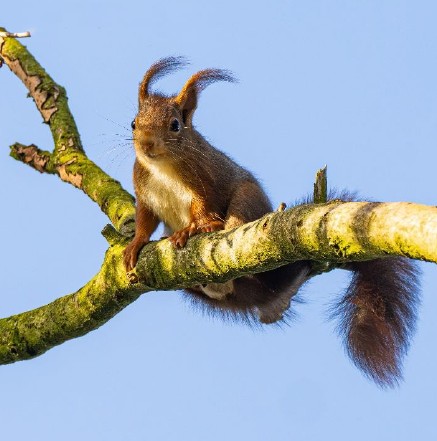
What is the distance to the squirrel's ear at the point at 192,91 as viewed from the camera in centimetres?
587

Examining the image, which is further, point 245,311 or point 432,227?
point 245,311

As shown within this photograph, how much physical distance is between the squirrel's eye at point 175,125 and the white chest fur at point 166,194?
26 centimetres

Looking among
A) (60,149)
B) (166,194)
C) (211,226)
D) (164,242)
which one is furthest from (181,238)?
(60,149)

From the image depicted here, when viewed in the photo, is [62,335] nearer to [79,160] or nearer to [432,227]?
[79,160]

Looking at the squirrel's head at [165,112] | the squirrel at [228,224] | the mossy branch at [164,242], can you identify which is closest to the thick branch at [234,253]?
the mossy branch at [164,242]

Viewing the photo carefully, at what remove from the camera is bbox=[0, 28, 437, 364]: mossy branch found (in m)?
3.16

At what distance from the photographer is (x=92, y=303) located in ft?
16.3

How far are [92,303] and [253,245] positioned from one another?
141cm

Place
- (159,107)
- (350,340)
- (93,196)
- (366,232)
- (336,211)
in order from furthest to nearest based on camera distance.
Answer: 1. (93,196)
2. (159,107)
3. (350,340)
4. (336,211)
5. (366,232)

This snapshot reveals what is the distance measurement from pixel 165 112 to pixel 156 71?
352 millimetres

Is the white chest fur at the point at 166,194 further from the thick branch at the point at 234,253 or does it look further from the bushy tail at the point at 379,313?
the bushy tail at the point at 379,313

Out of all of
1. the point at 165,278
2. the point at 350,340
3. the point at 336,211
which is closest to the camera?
the point at 336,211

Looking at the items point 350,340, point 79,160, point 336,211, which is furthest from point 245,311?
point 336,211

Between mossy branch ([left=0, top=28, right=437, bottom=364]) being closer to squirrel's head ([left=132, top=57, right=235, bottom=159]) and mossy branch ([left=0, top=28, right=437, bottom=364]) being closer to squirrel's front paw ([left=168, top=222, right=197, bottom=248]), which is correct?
squirrel's front paw ([left=168, top=222, right=197, bottom=248])
